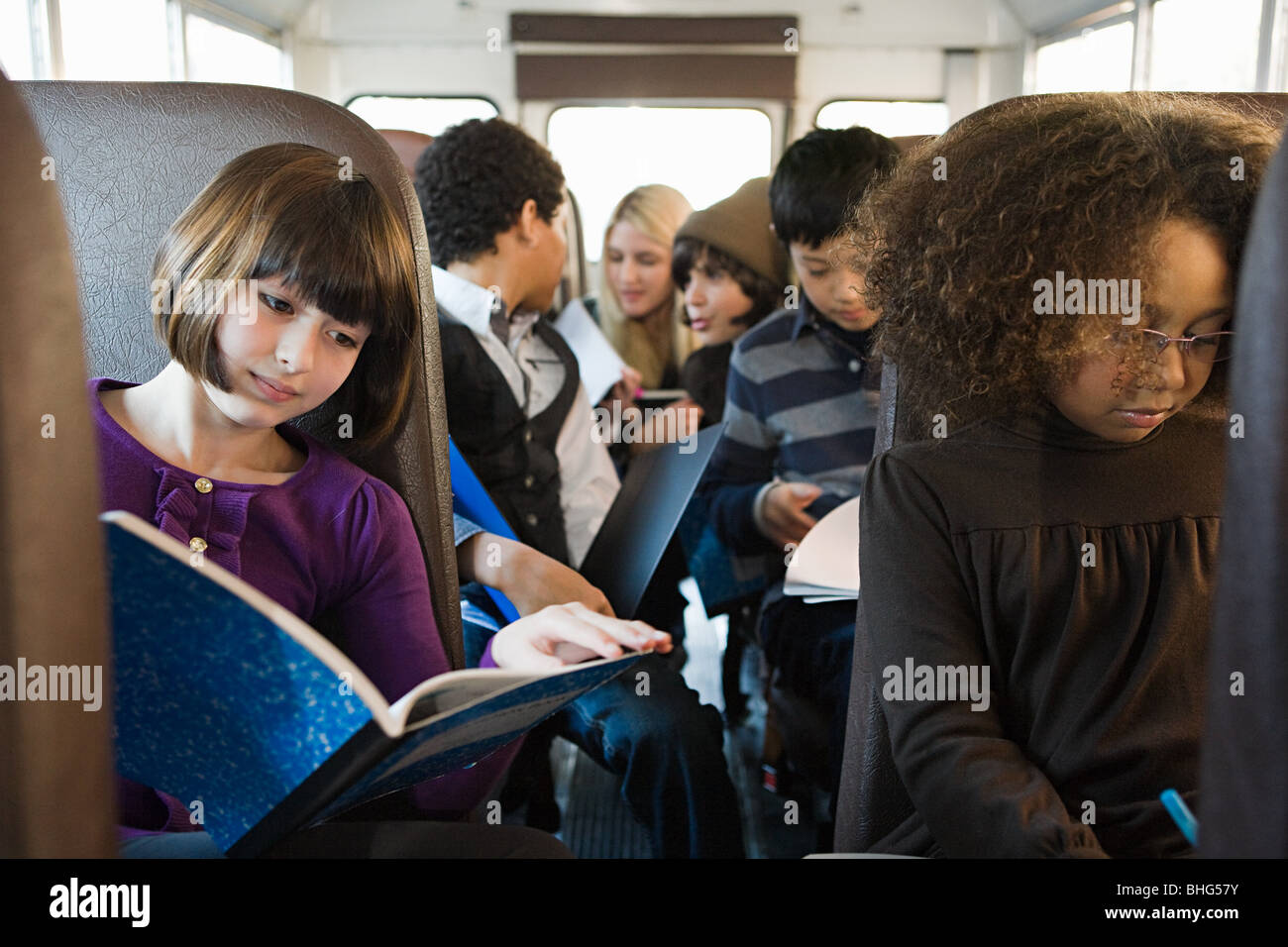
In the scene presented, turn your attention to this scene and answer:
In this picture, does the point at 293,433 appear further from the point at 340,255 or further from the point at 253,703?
the point at 253,703

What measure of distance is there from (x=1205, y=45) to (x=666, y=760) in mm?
4031

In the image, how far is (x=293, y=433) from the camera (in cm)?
116

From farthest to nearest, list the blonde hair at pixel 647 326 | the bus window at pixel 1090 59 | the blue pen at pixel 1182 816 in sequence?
the bus window at pixel 1090 59 → the blonde hair at pixel 647 326 → the blue pen at pixel 1182 816

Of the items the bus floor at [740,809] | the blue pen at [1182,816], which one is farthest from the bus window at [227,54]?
the blue pen at [1182,816]

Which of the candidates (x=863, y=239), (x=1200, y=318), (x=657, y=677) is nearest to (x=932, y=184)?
(x=863, y=239)

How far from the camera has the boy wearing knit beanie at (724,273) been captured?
2773 mm

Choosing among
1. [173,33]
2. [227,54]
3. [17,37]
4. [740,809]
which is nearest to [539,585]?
[740,809]

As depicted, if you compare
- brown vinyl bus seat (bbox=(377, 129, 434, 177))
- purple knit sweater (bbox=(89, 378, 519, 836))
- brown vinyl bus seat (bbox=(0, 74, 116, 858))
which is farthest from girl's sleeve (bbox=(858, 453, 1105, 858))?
brown vinyl bus seat (bbox=(377, 129, 434, 177))

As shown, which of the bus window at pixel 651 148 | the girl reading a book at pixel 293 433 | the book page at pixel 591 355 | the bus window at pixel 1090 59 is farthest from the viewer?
the bus window at pixel 651 148

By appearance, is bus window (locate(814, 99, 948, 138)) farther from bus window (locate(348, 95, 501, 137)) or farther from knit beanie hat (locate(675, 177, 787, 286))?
knit beanie hat (locate(675, 177, 787, 286))

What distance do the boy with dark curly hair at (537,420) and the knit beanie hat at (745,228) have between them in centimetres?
65

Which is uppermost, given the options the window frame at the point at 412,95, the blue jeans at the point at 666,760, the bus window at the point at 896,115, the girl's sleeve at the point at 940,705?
the window frame at the point at 412,95

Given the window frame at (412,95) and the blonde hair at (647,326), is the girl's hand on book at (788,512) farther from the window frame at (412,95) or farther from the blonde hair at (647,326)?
the window frame at (412,95)

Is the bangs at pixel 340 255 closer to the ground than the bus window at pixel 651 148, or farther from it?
closer to the ground
